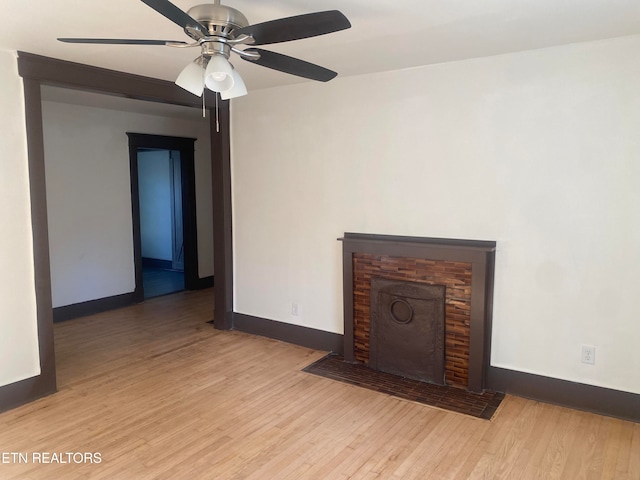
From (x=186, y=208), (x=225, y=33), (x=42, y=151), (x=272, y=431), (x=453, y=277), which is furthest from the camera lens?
(x=186, y=208)

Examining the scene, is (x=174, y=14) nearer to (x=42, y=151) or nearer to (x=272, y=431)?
(x=42, y=151)

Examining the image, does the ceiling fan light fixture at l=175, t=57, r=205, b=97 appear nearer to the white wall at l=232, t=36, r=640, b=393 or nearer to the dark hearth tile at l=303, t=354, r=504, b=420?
the white wall at l=232, t=36, r=640, b=393

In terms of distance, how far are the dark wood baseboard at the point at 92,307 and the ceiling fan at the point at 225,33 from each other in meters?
3.94

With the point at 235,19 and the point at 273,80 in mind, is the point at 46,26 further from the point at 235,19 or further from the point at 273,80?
the point at 273,80

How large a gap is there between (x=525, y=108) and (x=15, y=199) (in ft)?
11.2

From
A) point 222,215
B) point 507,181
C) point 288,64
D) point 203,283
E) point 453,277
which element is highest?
point 288,64

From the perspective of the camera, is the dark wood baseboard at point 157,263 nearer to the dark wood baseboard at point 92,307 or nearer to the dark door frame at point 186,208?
the dark door frame at point 186,208

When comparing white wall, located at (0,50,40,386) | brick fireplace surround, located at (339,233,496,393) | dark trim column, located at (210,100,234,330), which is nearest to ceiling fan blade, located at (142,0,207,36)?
white wall, located at (0,50,40,386)

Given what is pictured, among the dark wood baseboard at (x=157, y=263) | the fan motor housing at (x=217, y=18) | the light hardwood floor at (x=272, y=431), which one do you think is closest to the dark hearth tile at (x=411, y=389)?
the light hardwood floor at (x=272, y=431)

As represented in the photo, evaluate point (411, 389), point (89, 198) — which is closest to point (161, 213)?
point (89, 198)

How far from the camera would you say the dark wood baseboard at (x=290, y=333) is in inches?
164

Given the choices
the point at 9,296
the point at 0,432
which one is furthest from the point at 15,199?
the point at 0,432

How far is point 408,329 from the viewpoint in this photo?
362 cm

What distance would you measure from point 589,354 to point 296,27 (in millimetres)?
2672
